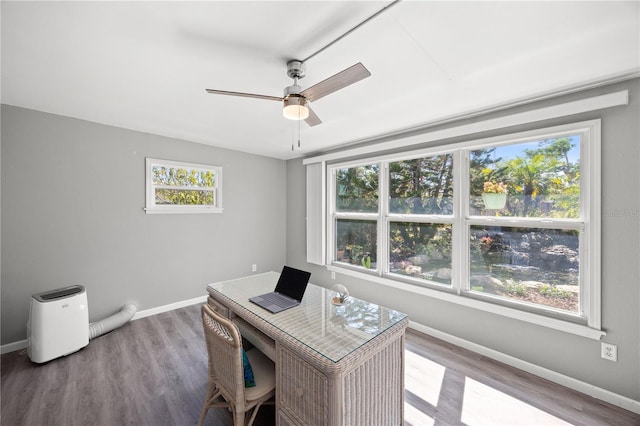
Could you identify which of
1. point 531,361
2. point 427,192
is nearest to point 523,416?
point 531,361

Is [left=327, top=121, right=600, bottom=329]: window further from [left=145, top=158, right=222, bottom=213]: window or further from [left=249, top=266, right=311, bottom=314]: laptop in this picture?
[left=145, top=158, right=222, bottom=213]: window

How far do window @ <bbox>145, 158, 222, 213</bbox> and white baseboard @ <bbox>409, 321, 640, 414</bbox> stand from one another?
3.48 meters

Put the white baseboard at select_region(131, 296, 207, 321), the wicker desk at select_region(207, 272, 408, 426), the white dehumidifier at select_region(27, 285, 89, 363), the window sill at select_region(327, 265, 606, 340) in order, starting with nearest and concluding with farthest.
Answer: the wicker desk at select_region(207, 272, 408, 426) → the window sill at select_region(327, 265, 606, 340) → the white dehumidifier at select_region(27, 285, 89, 363) → the white baseboard at select_region(131, 296, 207, 321)

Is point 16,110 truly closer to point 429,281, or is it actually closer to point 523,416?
point 429,281

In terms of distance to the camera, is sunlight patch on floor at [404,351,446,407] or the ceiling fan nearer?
the ceiling fan

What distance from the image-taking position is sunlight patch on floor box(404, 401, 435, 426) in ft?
5.46

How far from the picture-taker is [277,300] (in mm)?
1754

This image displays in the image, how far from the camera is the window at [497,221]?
6.57 ft

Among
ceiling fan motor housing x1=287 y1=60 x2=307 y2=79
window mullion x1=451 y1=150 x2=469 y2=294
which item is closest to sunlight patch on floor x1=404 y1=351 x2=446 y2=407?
window mullion x1=451 y1=150 x2=469 y2=294

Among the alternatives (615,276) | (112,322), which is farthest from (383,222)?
(112,322)

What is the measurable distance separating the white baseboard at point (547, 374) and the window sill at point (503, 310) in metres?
0.38

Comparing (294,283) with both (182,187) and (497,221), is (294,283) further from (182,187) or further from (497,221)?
(182,187)

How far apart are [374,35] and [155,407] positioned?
2911 mm

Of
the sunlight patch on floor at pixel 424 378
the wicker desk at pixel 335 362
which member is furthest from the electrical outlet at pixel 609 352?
the wicker desk at pixel 335 362
